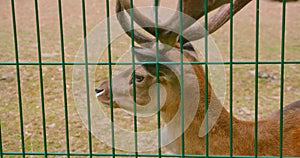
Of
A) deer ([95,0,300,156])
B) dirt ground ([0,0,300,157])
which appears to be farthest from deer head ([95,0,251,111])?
dirt ground ([0,0,300,157])

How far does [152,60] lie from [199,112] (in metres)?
0.58

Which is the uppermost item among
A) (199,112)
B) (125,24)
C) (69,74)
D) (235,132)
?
(125,24)

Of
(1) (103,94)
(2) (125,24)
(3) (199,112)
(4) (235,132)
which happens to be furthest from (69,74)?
(2) (125,24)

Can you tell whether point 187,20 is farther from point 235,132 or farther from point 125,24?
point 235,132

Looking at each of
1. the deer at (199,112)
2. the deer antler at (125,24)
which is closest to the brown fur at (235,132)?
the deer at (199,112)

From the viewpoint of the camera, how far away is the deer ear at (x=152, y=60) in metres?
3.30

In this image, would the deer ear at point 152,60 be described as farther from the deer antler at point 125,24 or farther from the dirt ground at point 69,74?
the dirt ground at point 69,74

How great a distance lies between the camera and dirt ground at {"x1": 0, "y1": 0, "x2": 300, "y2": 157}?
18.7 ft

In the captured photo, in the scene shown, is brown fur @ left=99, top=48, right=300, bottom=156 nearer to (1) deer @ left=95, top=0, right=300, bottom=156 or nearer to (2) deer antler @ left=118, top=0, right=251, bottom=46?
(1) deer @ left=95, top=0, right=300, bottom=156

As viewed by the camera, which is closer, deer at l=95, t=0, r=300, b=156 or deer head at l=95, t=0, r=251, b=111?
deer head at l=95, t=0, r=251, b=111

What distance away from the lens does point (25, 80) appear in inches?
288

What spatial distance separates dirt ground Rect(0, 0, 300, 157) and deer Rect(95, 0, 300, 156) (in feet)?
5.45

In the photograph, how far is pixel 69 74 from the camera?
770cm

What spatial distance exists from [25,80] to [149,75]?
3947 mm
